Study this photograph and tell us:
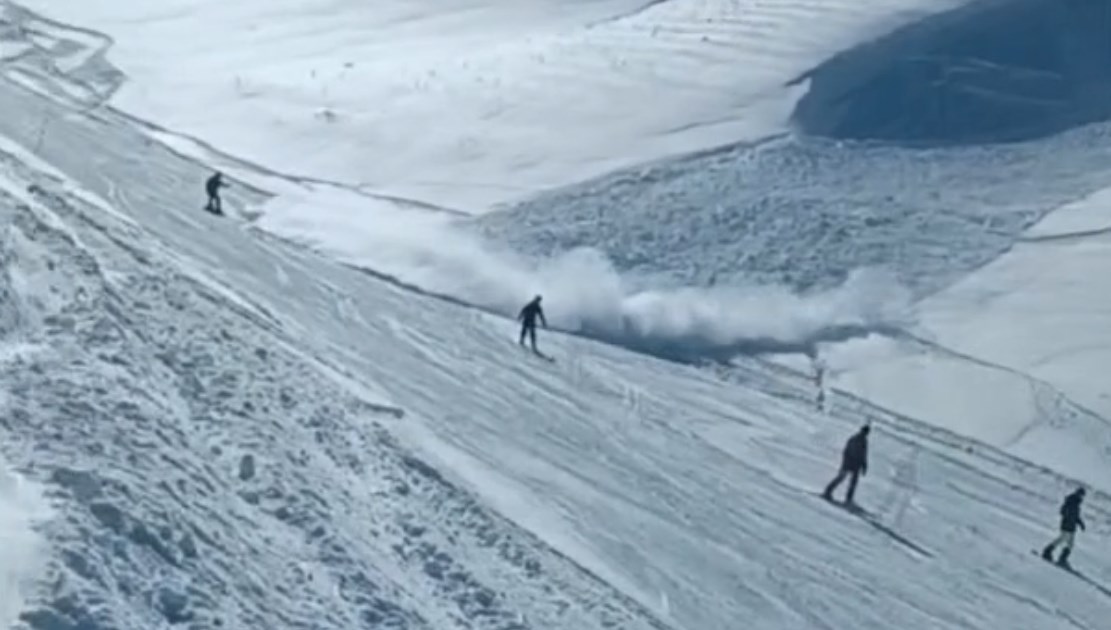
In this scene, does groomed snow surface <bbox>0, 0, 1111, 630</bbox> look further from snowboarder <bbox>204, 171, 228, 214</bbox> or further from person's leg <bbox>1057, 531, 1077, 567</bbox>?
snowboarder <bbox>204, 171, 228, 214</bbox>

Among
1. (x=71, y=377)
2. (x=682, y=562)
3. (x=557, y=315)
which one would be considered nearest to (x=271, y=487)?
(x=71, y=377)

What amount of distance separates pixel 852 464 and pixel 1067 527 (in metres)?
2.93

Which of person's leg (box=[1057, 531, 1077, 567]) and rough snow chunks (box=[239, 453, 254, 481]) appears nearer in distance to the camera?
rough snow chunks (box=[239, 453, 254, 481])

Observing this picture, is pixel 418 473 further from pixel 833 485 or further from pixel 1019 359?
pixel 1019 359

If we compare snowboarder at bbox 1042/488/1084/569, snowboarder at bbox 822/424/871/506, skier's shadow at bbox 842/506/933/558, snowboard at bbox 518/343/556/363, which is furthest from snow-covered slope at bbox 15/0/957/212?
snowboarder at bbox 1042/488/1084/569

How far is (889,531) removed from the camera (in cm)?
2366

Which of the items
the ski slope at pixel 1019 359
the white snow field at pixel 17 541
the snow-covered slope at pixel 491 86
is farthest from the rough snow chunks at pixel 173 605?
the snow-covered slope at pixel 491 86

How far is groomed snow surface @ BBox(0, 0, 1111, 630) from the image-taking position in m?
17.5

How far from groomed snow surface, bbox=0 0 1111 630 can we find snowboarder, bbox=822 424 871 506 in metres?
0.44

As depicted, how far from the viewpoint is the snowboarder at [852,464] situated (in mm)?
24109

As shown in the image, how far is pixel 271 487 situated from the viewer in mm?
18469

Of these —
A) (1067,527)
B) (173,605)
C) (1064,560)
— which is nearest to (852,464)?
(1067,527)

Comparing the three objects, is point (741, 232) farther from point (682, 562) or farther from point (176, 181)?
point (682, 562)

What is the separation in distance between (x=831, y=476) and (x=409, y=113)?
21.7 meters
